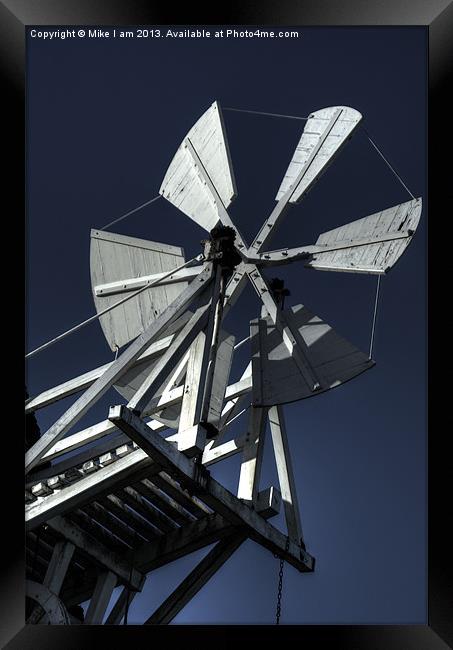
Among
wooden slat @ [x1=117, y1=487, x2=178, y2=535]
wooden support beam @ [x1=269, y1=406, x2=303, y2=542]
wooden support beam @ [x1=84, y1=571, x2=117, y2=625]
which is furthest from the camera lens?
wooden support beam @ [x1=84, y1=571, x2=117, y2=625]

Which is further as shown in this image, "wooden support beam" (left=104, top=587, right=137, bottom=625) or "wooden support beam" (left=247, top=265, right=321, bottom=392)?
"wooden support beam" (left=104, top=587, right=137, bottom=625)

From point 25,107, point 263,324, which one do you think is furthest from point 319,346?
point 25,107

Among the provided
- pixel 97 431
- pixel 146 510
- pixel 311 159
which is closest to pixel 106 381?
pixel 97 431

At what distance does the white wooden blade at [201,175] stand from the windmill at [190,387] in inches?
0.8

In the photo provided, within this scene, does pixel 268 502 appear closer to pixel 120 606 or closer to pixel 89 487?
pixel 89 487

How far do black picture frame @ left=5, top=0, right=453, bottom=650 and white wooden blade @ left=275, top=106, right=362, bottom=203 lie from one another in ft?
10.6

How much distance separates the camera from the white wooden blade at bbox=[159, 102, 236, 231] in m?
15.8

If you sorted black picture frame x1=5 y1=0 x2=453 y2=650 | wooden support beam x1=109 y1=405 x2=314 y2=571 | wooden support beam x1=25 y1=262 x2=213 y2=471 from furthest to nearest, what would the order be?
wooden support beam x1=25 y1=262 x2=213 y2=471
wooden support beam x1=109 y1=405 x2=314 y2=571
black picture frame x1=5 y1=0 x2=453 y2=650

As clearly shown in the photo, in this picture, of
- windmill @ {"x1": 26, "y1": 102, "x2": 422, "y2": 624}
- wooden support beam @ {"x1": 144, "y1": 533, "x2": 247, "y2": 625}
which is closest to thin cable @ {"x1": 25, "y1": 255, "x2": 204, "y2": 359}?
windmill @ {"x1": 26, "y1": 102, "x2": 422, "y2": 624}

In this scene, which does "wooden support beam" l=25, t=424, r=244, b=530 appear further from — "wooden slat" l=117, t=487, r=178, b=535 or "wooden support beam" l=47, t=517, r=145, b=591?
"wooden support beam" l=47, t=517, r=145, b=591

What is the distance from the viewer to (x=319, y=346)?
15.1 metres

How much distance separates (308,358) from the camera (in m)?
15.0
